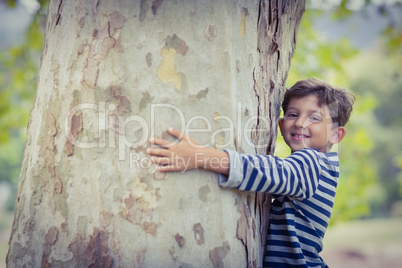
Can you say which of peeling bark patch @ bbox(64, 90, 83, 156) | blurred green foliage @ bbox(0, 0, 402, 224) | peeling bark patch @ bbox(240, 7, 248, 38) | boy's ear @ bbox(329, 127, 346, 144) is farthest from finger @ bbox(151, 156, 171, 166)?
blurred green foliage @ bbox(0, 0, 402, 224)

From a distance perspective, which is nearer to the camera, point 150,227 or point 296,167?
point 150,227

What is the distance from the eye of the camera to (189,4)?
150 centimetres

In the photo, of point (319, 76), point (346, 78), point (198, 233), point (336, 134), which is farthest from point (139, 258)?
point (346, 78)

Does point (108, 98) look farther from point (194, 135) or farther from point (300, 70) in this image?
point (300, 70)

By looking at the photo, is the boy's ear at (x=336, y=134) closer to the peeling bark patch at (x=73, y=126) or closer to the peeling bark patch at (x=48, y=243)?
the peeling bark patch at (x=73, y=126)

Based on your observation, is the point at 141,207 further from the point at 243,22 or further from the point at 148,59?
the point at 243,22

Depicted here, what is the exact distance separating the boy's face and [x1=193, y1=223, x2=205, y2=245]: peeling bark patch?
2.88 ft

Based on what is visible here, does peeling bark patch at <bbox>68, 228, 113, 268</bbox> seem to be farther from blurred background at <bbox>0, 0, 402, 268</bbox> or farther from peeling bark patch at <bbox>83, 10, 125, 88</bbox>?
blurred background at <bbox>0, 0, 402, 268</bbox>

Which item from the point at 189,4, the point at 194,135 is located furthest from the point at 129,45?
the point at 194,135

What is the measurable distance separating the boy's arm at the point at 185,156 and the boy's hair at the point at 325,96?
88cm

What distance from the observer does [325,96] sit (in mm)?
2203

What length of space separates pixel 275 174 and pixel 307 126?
1.86 ft

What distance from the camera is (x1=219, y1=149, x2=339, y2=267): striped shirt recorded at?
5.27 feet

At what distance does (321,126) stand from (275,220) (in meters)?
0.61
